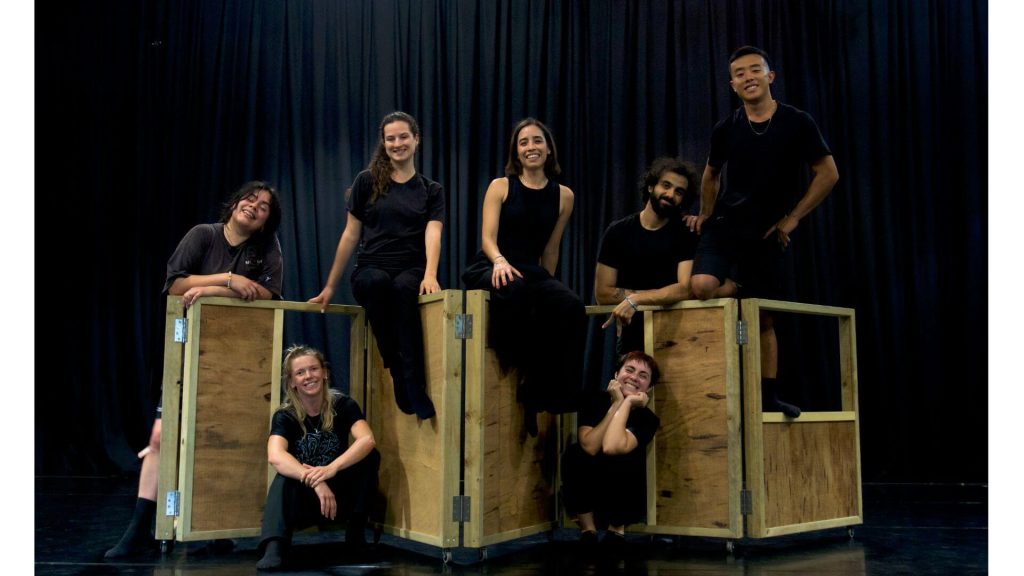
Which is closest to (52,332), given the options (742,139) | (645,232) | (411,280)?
(411,280)

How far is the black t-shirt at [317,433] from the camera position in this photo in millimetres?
3324

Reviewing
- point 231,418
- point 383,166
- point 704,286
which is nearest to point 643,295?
point 704,286

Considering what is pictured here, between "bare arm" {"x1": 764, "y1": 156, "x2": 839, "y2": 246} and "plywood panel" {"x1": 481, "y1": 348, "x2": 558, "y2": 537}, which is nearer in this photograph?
"plywood panel" {"x1": 481, "y1": 348, "x2": 558, "y2": 537}

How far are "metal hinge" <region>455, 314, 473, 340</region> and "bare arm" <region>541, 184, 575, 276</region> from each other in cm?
49

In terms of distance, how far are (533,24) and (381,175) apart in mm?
2993

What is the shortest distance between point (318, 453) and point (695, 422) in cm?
136

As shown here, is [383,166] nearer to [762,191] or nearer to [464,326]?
[464,326]

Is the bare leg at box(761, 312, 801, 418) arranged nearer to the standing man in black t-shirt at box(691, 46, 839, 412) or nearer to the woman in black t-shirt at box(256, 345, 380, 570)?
the standing man in black t-shirt at box(691, 46, 839, 412)

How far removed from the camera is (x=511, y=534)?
10.8ft

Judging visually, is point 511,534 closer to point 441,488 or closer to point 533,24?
point 441,488

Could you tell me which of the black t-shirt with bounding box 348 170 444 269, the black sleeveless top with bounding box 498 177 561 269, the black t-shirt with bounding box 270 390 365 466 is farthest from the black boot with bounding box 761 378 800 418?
the black t-shirt with bounding box 270 390 365 466

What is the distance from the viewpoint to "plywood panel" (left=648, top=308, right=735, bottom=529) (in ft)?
11.1

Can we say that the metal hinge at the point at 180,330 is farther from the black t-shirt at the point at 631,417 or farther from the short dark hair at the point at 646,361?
the short dark hair at the point at 646,361

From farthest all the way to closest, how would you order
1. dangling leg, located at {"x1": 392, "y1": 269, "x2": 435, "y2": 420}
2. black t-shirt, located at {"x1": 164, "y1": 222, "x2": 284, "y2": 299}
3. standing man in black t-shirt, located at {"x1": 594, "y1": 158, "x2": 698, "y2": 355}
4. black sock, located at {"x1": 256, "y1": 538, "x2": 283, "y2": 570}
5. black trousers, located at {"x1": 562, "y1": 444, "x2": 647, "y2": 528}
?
1. standing man in black t-shirt, located at {"x1": 594, "y1": 158, "x2": 698, "y2": 355}
2. black t-shirt, located at {"x1": 164, "y1": 222, "x2": 284, "y2": 299}
3. black trousers, located at {"x1": 562, "y1": 444, "x2": 647, "y2": 528}
4. dangling leg, located at {"x1": 392, "y1": 269, "x2": 435, "y2": 420}
5. black sock, located at {"x1": 256, "y1": 538, "x2": 283, "y2": 570}
